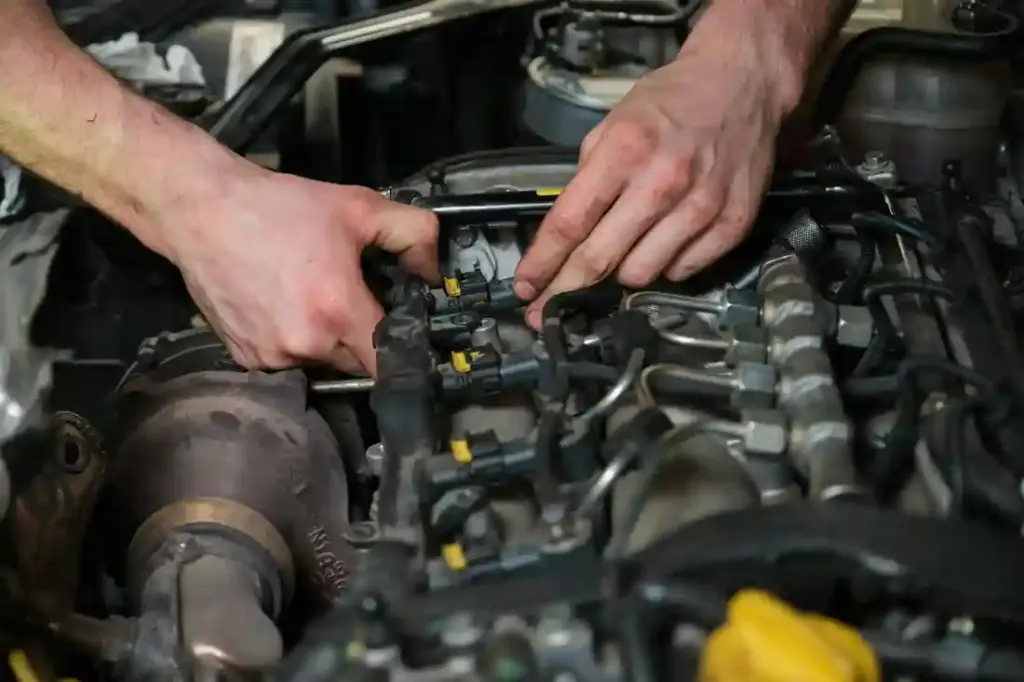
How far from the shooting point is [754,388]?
70 centimetres

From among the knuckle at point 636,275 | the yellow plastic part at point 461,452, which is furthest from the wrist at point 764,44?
the yellow plastic part at point 461,452

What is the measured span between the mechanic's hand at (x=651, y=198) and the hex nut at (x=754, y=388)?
0.60 feet

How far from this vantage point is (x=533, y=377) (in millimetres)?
743

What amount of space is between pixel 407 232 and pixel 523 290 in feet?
0.33

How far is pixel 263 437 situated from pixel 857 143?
68cm

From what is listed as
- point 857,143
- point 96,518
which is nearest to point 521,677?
point 96,518

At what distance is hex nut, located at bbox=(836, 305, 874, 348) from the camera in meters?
0.78

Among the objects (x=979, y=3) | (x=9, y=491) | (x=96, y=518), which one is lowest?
(x=96, y=518)

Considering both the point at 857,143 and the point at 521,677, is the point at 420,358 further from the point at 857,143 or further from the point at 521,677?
the point at 857,143

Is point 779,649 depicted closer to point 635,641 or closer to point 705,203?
point 635,641

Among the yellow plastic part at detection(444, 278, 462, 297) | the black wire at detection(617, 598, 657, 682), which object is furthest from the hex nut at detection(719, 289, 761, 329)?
the black wire at detection(617, 598, 657, 682)

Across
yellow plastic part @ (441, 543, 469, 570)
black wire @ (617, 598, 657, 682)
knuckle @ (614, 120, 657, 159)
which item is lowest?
yellow plastic part @ (441, 543, 469, 570)

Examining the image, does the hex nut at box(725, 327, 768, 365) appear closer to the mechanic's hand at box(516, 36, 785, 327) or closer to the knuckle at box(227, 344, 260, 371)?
the mechanic's hand at box(516, 36, 785, 327)

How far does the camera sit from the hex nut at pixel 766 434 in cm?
66
